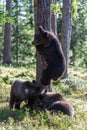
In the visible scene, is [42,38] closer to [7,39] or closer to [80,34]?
[7,39]

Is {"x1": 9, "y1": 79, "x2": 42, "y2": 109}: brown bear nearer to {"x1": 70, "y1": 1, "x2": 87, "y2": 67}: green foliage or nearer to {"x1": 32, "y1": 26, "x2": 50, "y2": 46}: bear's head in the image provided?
{"x1": 32, "y1": 26, "x2": 50, "y2": 46}: bear's head

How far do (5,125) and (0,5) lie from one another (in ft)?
19.2

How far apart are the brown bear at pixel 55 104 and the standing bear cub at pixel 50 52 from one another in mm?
423

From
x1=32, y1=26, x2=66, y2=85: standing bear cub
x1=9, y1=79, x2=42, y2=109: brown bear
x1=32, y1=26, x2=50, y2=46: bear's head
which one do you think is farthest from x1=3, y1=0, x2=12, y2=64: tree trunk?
x1=32, y1=26, x2=50, y2=46: bear's head

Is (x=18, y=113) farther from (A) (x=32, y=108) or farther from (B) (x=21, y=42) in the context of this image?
(B) (x=21, y=42)

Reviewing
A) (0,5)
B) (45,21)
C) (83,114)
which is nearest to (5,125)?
(83,114)

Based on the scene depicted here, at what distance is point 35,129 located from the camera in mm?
8492

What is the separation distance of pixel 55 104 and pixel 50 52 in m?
1.40

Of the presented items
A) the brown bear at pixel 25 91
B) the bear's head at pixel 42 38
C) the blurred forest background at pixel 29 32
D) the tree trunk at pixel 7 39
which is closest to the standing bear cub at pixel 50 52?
the bear's head at pixel 42 38

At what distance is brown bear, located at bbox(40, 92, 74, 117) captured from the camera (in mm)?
10141

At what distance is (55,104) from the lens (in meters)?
10.2

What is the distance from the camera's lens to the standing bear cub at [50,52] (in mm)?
10016

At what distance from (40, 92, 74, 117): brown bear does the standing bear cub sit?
0.42 m

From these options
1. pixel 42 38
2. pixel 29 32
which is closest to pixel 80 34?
pixel 29 32
